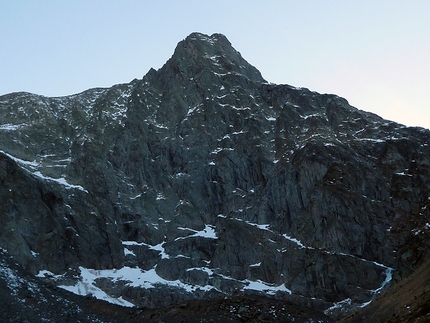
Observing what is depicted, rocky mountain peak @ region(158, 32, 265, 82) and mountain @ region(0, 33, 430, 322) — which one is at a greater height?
rocky mountain peak @ region(158, 32, 265, 82)

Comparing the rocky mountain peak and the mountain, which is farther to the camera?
the rocky mountain peak

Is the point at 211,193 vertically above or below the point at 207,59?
below

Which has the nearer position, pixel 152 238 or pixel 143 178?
pixel 152 238

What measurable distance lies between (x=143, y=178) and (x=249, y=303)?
77723mm

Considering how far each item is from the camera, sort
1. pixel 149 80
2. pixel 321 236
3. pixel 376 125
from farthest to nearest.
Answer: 1. pixel 149 80
2. pixel 376 125
3. pixel 321 236

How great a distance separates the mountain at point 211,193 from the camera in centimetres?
10162

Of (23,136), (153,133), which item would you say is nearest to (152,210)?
(153,133)

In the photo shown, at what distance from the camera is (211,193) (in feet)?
410

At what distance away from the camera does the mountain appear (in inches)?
4001

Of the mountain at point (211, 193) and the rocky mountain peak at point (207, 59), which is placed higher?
the rocky mountain peak at point (207, 59)

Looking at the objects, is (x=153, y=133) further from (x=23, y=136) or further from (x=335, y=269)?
(x=335, y=269)

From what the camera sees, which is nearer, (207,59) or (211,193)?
(211,193)

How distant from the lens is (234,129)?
135000 mm

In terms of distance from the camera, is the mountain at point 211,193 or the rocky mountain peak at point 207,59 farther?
the rocky mountain peak at point 207,59
